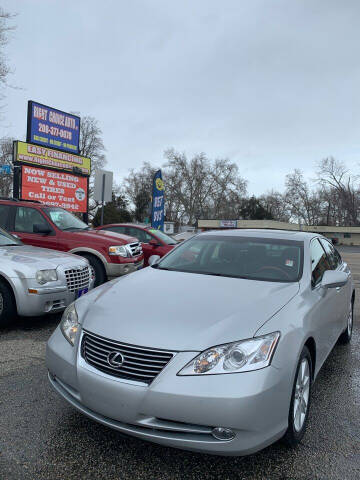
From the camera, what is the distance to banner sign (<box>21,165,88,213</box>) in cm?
1474

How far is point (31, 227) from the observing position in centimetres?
764

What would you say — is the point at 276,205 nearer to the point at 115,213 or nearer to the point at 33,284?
the point at 115,213

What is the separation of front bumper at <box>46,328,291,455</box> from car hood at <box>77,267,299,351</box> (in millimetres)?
Result: 197

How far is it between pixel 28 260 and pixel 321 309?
3.68m

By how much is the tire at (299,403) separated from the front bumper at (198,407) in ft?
0.64

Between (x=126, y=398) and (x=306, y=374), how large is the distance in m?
1.32

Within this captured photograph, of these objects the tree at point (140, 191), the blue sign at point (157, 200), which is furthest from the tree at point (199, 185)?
the blue sign at point (157, 200)

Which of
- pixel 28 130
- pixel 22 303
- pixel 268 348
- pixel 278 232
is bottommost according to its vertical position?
pixel 22 303

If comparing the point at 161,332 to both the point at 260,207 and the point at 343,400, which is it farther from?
the point at 260,207

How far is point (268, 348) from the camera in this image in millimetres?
2238

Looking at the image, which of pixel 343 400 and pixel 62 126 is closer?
pixel 343 400

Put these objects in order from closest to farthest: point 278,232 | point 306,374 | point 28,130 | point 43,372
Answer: point 306,374
point 43,372
point 278,232
point 28,130

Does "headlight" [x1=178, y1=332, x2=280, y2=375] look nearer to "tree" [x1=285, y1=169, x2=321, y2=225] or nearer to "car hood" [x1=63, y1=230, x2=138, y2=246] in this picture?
"car hood" [x1=63, y1=230, x2=138, y2=246]

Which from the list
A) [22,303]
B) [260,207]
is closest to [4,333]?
[22,303]
